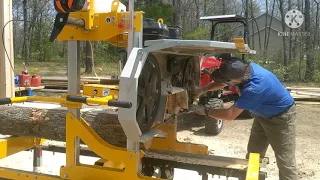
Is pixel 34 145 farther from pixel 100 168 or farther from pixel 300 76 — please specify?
pixel 300 76

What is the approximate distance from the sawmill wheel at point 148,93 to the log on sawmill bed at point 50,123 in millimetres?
367

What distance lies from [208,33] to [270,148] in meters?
13.4

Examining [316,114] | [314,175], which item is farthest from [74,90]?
[316,114]

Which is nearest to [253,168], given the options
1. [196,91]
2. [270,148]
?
[196,91]

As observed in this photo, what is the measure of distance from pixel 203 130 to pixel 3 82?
14.3 ft

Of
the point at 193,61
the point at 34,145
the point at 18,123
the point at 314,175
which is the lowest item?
the point at 314,175

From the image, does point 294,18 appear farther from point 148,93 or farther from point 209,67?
point 148,93

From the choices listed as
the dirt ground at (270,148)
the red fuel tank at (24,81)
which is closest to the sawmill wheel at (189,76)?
the dirt ground at (270,148)

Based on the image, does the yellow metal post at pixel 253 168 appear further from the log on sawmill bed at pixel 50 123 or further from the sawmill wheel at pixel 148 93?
the log on sawmill bed at pixel 50 123

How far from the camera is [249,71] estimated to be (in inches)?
151

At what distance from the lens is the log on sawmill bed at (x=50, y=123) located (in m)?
3.71

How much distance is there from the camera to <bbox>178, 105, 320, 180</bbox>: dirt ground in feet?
19.8

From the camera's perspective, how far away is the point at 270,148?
7.14m

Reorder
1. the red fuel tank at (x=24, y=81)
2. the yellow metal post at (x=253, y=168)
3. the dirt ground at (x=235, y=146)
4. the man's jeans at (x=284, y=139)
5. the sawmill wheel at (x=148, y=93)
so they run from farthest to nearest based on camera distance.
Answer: the red fuel tank at (x=24, y=81) → the dirt ground at (x=235, y=146) → the man's jeans at (x=284, y=139) → the sawmill wheel at (x=148, y=93) → the yellow metal post at (x=253, y=168)
